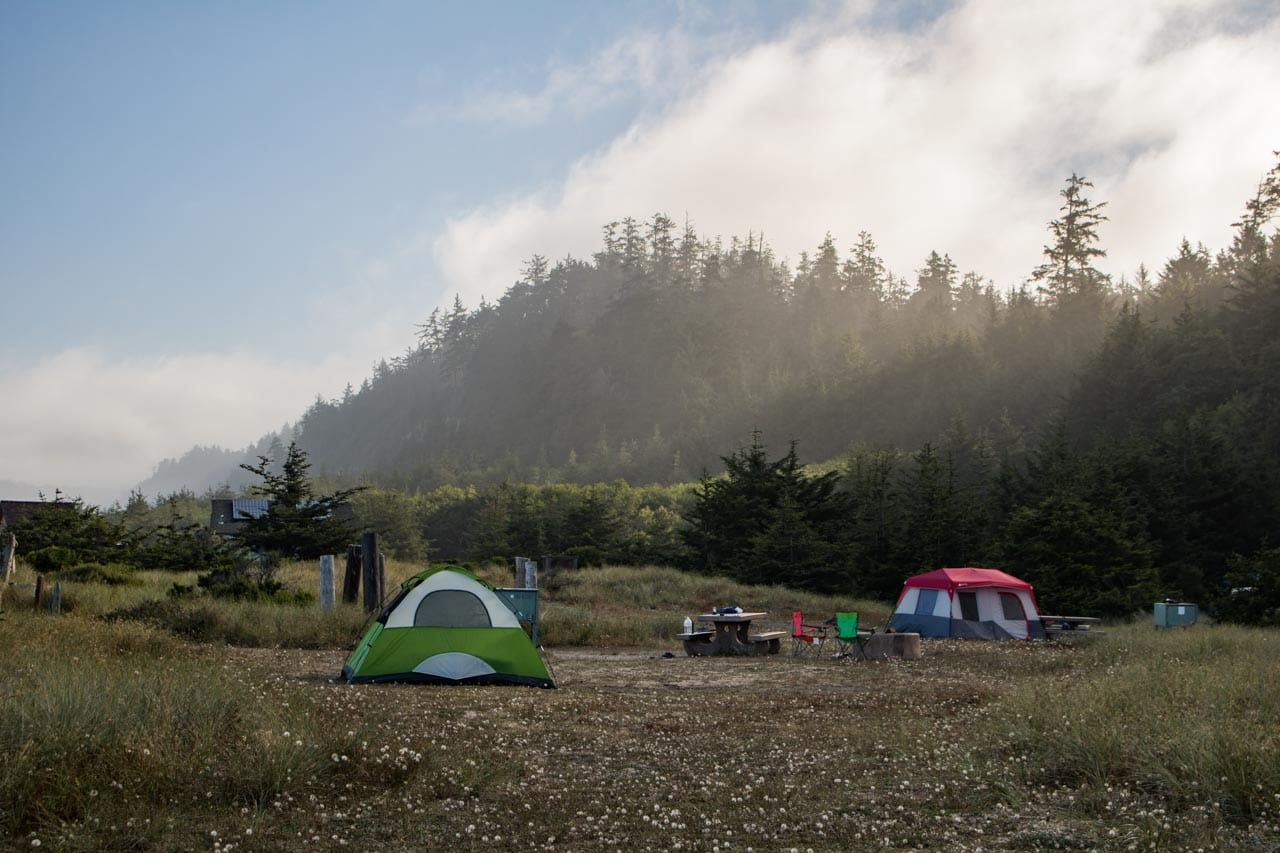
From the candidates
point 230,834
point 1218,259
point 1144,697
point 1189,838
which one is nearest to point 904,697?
point 1144,697

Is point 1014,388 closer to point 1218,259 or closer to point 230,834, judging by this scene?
point 1218,259

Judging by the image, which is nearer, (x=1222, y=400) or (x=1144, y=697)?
(x=1144, y=697)

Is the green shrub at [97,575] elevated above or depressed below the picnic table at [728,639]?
above

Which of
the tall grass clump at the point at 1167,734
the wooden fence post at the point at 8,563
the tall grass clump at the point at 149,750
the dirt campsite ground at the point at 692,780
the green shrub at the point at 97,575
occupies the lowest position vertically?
the dirt campsite ground at the point at 692,780

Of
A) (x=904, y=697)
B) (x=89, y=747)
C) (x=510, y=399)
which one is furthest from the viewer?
(x=510, y=399)

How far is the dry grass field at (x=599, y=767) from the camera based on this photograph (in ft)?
20.9

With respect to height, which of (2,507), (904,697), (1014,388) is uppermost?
(1014,388)

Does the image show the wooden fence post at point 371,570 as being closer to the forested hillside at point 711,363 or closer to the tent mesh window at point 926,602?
the tent mesh window at point 926,602

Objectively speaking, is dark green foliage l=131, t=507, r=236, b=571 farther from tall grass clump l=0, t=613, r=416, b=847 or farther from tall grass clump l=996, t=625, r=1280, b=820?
tall grass clump l=996, t=625, r=1280, b=820

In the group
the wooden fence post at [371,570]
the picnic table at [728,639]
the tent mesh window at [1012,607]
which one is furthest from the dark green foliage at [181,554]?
the tent mesh window at [1012,607]

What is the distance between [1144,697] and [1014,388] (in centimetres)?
6150

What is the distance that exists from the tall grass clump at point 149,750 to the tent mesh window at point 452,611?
4784mm

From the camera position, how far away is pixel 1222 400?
46.9 m

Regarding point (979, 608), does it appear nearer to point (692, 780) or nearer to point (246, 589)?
point (246, 589)
